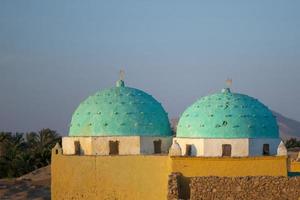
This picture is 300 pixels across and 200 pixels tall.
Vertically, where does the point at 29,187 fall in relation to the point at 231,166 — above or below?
below

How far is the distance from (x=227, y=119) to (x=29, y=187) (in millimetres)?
20566

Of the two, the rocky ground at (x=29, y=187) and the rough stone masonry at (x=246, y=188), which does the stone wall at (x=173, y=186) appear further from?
the rocky ground at (x=29, y=187)

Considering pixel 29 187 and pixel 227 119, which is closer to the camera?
pixel 227 119

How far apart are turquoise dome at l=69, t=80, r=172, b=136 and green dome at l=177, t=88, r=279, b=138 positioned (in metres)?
1.42

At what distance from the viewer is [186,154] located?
66.0 ft

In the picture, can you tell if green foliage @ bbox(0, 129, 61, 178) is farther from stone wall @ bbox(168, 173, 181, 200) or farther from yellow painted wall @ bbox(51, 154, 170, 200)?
stone wall @ bbox(168, 173, 181, 200)

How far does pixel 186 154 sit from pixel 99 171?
3.10m

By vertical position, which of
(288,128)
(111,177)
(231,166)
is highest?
(288,128)

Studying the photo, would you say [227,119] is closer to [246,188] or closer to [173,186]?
[246,188]

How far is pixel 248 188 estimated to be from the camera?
18.0 meters

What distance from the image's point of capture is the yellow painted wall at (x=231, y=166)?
18.7 meters

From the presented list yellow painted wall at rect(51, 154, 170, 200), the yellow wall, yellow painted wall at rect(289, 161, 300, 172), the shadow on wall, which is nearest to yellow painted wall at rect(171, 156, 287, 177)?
the yellow wall

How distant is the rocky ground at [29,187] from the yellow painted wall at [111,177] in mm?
12325

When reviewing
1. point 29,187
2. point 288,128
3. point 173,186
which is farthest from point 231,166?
point 288,128
